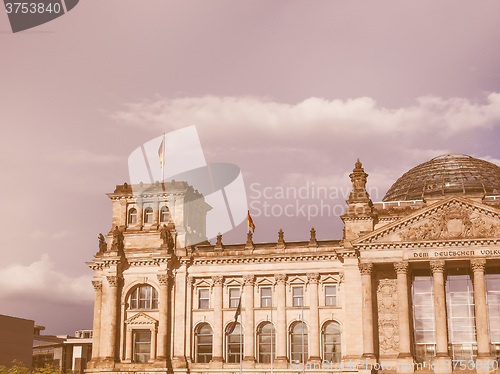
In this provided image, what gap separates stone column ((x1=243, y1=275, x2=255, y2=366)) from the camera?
7031cm

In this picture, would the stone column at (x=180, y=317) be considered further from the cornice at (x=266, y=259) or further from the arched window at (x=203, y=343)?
the cornice at (x=266, y=259)

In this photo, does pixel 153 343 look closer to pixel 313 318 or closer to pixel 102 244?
pixel 102 244

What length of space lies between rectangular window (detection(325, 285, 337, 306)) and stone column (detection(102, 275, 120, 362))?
73.7 feet

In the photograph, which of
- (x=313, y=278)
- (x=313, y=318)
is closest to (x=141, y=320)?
(x=313, y=318)

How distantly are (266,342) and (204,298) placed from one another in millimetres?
8285

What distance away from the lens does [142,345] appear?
73.0 m

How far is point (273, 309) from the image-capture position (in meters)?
71.2

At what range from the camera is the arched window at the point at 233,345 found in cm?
7125

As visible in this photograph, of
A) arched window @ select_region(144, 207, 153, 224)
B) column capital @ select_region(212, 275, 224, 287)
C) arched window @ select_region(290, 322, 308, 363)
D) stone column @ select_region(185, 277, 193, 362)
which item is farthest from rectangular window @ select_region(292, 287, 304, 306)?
arched window @ select_region(144, 207, 153, 224)

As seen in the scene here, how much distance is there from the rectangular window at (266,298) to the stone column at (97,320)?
17722 millimetres

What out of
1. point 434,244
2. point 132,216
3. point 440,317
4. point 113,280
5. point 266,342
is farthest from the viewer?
point 132,216

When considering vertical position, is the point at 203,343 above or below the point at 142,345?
above

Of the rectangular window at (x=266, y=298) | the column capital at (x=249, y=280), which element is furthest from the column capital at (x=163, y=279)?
the rectangular window at (x=266, y=298)

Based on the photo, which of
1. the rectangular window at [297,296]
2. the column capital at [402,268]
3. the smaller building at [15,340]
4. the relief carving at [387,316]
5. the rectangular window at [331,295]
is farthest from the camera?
the smaller building at [15,340]
